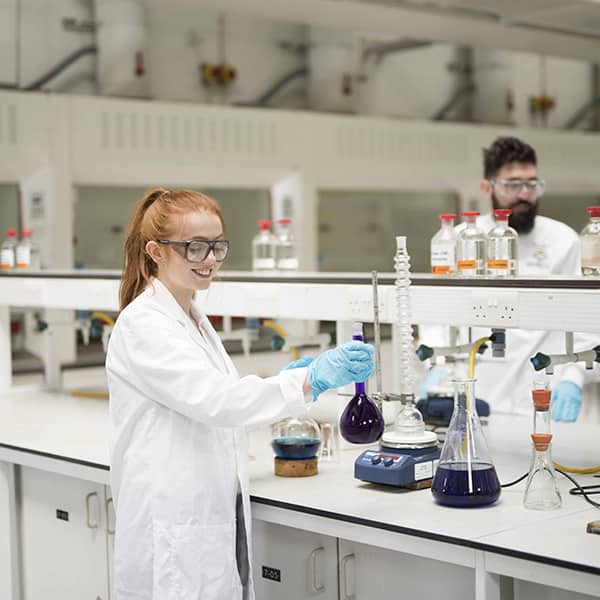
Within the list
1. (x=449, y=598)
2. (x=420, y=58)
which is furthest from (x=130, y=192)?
(x=449, y=598)

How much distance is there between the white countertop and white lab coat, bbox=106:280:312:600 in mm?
187

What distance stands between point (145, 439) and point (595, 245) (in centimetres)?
117

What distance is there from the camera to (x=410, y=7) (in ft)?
12.4

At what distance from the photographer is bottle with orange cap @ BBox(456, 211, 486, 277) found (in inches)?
99.4

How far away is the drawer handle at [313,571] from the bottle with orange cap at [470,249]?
0.81 meters

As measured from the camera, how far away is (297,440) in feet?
7.63

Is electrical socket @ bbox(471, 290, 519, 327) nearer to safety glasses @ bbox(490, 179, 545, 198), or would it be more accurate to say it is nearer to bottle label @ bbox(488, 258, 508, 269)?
bottle label @ bbox(488, 258, 508, 269)

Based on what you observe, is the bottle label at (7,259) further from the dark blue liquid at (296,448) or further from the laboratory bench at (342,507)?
the dark blue liquid at (296,448)

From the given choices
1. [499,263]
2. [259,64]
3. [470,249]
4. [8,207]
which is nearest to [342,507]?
[499,263]

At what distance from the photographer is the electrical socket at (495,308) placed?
2.22 metres

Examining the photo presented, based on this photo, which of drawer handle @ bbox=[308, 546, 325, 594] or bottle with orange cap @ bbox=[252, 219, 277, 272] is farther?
bottle with orange cap @ bbox=[252, 219, 277, 272]

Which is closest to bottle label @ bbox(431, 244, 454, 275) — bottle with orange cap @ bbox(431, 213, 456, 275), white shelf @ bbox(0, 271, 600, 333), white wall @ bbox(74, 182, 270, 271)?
bottle with orange cap @ bbox(431, 213, 456, 275)

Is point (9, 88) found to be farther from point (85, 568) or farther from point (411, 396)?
point (411, 396)

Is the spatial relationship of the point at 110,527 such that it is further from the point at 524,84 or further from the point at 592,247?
the point at 524,84
